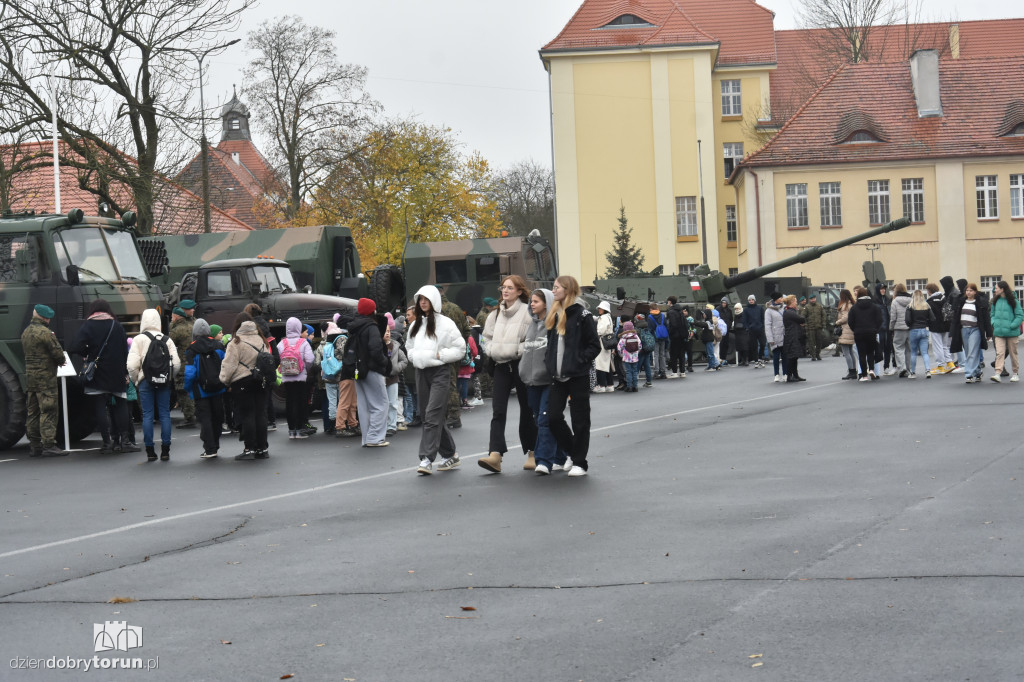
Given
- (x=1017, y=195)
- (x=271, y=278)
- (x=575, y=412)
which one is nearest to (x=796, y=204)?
(x=1017, y=195)

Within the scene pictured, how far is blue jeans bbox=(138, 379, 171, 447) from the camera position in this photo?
15.2 metres

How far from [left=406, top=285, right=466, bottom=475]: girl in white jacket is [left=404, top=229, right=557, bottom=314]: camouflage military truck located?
15.7 meters

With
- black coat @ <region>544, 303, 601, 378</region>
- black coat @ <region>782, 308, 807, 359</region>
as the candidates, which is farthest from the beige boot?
black coat @ <region>782, 308, 807, 359</region>

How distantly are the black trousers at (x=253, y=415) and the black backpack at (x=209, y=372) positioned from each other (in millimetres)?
273

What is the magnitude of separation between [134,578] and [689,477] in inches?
210

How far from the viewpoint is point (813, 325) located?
34.0 metres

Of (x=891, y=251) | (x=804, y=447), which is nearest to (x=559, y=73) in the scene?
(x=891, y=251)

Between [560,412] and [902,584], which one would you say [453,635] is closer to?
[902,584]

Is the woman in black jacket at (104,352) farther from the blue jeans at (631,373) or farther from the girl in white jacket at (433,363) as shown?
the blue jeans at (631,373)

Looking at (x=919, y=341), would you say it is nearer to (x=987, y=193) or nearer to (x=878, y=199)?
(x=878, y=199)

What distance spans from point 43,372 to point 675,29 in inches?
2033

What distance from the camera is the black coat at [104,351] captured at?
15688mm

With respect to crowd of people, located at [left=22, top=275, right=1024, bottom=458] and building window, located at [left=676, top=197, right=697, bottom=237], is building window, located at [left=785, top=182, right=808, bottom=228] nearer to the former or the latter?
building window, located at [left=676, top=197, right=697, bottom=237]

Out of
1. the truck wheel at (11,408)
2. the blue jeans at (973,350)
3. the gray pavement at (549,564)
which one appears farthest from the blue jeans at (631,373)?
the truck wheel at (11,408)
